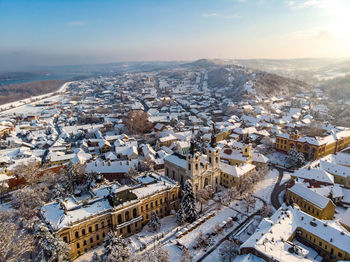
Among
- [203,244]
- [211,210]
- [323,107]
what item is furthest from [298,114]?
[203,244]

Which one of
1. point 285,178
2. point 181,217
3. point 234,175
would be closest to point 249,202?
point 234,175

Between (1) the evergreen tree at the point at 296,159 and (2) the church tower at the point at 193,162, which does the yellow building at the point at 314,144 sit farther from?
(2) the church tower at the point at 193,162

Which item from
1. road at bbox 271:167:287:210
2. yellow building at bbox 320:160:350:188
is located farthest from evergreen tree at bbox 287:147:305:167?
yellow building at bbox 320:160:350:188

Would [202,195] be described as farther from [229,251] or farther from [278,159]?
[278,159]

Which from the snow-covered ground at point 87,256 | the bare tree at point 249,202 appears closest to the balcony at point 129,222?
the snow-covered ground at point 87,256

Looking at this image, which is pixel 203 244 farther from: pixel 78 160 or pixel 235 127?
pixel 235 127
